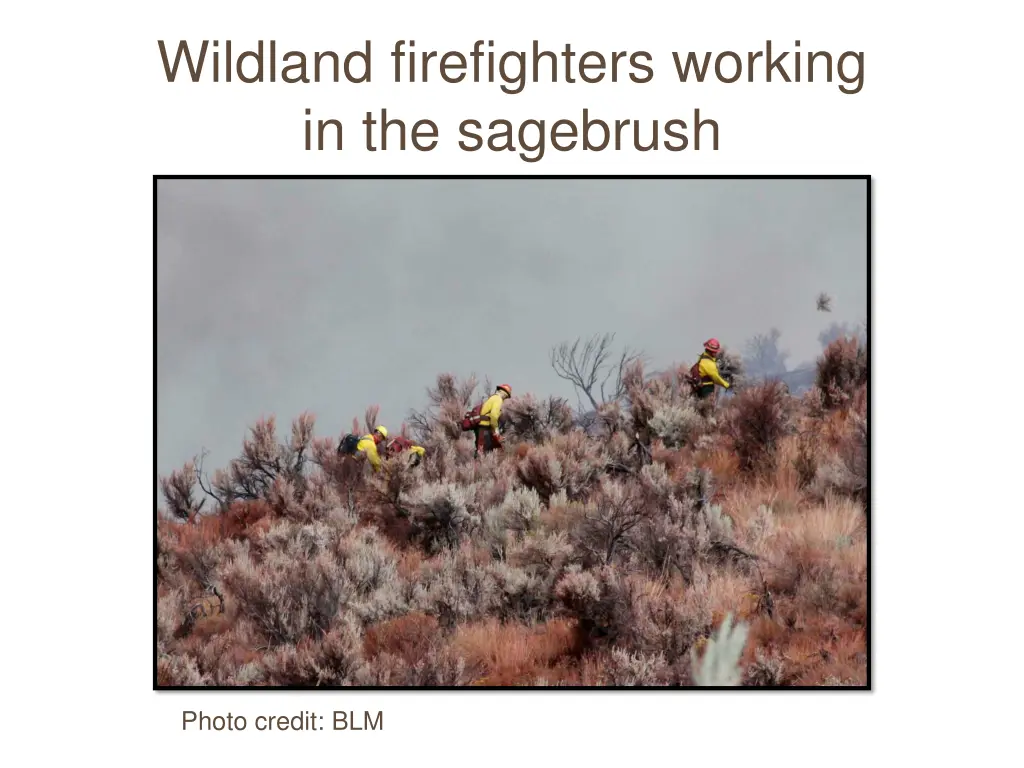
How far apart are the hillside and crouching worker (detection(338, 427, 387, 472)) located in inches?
4.2

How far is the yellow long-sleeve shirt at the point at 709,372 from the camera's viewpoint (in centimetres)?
745

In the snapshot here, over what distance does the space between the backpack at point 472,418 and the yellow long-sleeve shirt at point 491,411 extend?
41 mm

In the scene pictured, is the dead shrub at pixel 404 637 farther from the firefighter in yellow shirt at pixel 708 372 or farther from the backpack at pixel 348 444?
the firefighter in yellow shirt at pixel 708 372

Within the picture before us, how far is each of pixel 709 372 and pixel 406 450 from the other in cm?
275

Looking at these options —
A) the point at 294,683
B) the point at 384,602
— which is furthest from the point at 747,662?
the point at 294,683

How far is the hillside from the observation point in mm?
5527

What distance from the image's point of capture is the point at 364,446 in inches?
307

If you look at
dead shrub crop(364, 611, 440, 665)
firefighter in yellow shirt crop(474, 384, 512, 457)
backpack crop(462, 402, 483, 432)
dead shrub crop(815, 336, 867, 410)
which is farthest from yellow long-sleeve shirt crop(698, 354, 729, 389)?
dead shrub crop(364, 611, 440, 665)

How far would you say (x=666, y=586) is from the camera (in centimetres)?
589

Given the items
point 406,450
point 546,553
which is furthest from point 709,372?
point 406,450

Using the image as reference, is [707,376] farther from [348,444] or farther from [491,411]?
[348,444]

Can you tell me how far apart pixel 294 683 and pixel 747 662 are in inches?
113

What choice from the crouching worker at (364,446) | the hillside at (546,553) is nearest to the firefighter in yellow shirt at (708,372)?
the hillside at (546,553)
